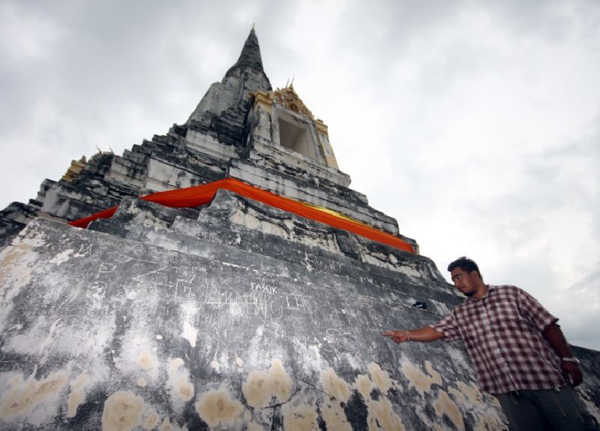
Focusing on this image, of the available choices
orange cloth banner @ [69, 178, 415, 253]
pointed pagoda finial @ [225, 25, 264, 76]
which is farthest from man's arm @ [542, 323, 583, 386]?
pointed pagoda finial @ [225, 25, 264, 76]

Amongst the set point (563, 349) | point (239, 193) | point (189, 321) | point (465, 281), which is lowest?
point (563, 349)

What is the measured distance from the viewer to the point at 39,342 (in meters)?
1.54

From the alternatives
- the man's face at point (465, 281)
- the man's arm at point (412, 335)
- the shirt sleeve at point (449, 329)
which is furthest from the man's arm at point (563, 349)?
the man's arm at point (412, 335)

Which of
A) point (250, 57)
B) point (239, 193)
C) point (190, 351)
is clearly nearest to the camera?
point (190, 351)

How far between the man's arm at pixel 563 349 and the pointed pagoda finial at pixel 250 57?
61.4 feet

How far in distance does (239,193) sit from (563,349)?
12.6 ft

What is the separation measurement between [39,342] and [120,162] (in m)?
6.24

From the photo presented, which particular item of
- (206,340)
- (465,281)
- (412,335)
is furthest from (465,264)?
(206,340)

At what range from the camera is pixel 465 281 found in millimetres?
2385

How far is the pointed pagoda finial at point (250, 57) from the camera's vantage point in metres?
18.2

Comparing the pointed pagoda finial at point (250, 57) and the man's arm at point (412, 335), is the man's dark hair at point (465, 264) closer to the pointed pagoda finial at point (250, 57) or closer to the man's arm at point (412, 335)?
the man's arm at point (412, 335)

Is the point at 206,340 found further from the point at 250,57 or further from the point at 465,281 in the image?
the point at 250,57

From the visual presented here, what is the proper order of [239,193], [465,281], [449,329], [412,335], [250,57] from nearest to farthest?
[465,281] < [449,329] < [412,335] < [239,193] < [250,57]

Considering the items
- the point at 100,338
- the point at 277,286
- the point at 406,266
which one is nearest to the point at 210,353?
the point at 100,338
